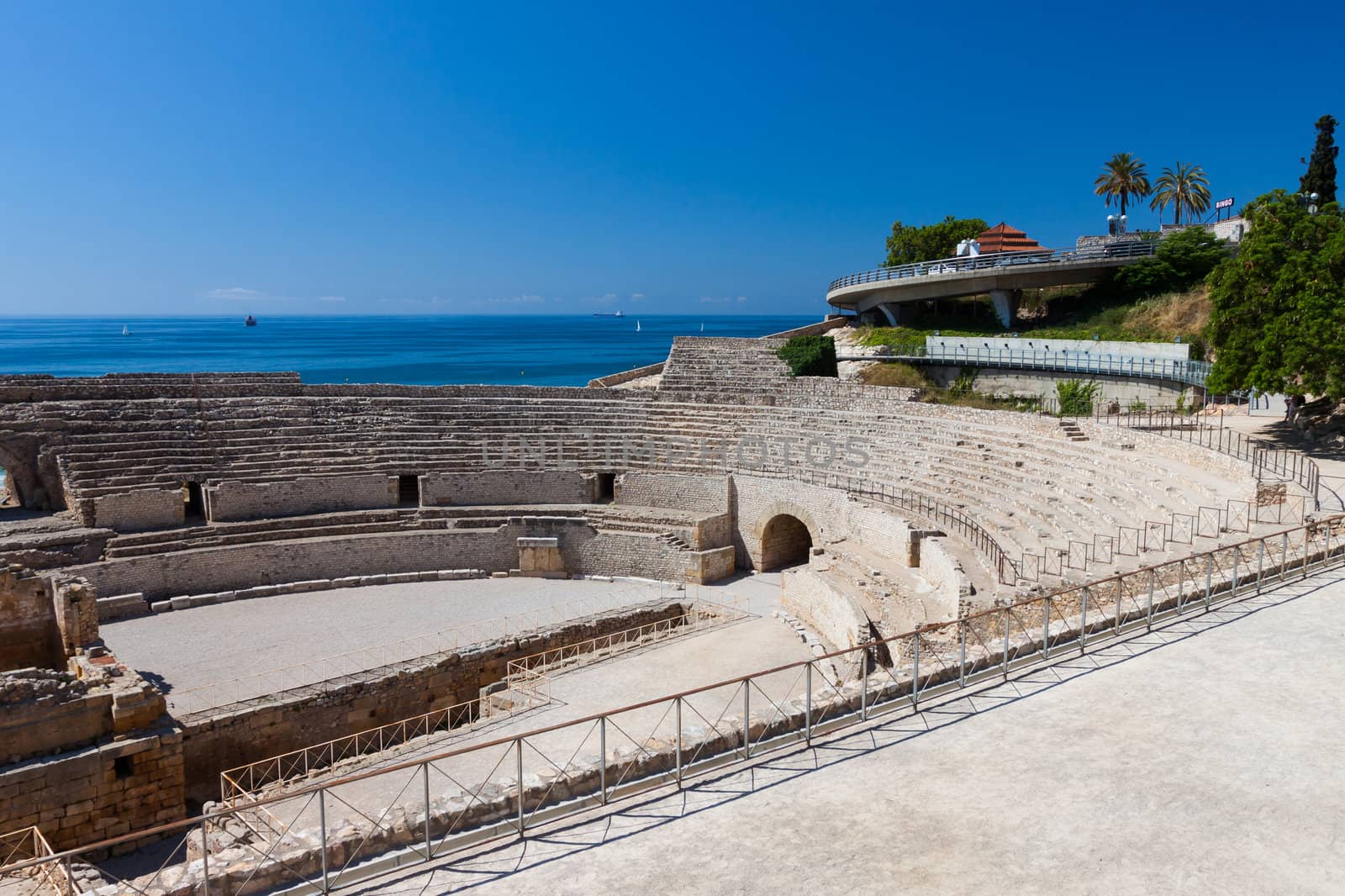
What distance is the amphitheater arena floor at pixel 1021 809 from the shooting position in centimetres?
602

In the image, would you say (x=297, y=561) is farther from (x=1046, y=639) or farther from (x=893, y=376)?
(x=893, y=376)

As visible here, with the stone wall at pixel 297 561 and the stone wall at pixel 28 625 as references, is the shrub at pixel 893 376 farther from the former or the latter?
the stone wall at pixel 28 625

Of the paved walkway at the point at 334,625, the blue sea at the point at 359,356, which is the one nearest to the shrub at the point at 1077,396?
the paved walkway at the point at 334,625

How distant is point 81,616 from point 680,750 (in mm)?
13887

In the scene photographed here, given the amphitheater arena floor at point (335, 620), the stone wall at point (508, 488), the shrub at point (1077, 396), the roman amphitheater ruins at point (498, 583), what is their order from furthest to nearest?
the shrub at point (1077, 396), the stone wall at point (508, 488), the amphitheater arena floor at point (335, 620), the roman amphitheater ruins at point (498, 583)

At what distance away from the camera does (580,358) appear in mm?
114875

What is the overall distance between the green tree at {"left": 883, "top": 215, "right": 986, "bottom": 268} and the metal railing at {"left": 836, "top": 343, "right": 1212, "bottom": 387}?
56.8 feet

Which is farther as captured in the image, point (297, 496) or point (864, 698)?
point (297, 496)

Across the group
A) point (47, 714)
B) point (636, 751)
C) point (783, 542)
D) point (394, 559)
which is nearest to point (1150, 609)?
point (636, 751)

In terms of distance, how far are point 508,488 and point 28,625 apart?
42.5 feet

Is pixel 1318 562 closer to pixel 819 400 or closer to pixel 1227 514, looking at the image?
pixel 1227 514

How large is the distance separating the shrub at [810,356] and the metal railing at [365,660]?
16.4 meters

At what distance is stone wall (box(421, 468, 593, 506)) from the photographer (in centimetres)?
2678

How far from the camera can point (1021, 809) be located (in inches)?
267
